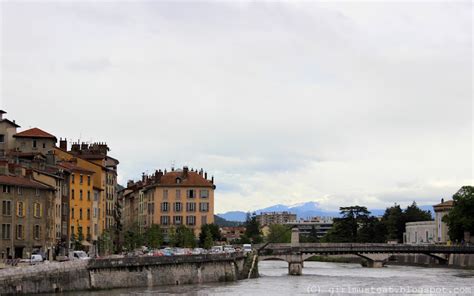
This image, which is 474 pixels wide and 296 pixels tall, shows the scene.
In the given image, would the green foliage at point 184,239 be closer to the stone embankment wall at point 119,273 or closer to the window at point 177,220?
the window at point 177,220

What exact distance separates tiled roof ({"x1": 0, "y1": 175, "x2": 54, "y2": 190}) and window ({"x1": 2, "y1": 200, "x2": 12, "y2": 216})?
68.6 inches

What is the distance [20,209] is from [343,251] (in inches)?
2309

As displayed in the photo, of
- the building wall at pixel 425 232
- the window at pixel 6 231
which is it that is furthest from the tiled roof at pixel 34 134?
the building wall at pixel 425 232

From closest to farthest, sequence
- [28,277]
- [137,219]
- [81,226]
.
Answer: [28,277], [81,226], [137,219]

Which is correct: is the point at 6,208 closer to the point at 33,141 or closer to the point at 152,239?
the point at 33,141

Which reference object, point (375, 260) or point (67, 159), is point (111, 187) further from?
Answer: point (375, 260)

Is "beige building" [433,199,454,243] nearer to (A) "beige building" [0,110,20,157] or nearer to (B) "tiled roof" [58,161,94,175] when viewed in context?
(B) "tiled roof" [58,161,94,175]

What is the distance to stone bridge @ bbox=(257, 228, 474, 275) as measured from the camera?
119000 millimetres

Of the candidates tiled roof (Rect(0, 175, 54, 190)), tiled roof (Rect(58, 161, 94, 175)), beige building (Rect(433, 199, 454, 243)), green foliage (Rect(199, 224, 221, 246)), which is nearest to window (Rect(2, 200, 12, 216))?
tiled roof (Rect(0, 175, 54, 190))

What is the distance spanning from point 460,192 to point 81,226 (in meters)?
72.3

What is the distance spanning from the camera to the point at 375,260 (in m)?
144

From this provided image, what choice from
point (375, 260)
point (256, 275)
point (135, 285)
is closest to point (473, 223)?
point (375, 260)

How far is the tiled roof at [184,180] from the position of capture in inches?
5999

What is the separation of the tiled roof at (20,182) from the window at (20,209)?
5.64ft
